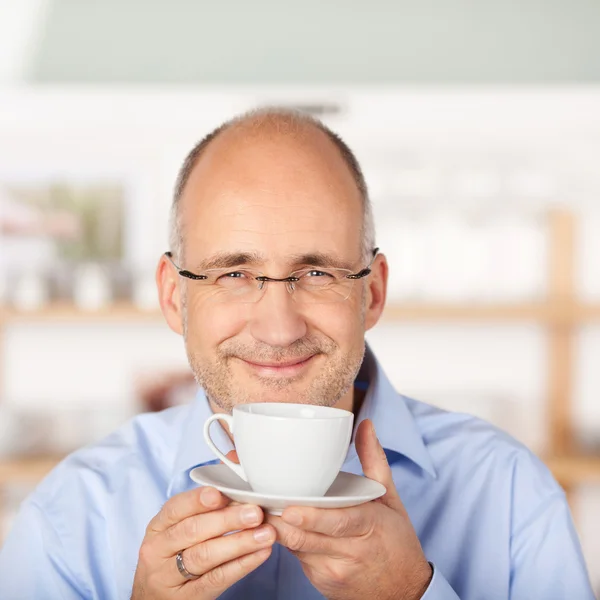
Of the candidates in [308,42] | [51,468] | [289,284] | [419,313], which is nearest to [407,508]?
[289,284]

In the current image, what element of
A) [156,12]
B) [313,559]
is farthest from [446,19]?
[313,559]

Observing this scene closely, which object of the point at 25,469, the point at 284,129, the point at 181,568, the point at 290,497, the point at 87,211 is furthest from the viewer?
the point at 87,211

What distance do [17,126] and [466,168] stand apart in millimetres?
1497

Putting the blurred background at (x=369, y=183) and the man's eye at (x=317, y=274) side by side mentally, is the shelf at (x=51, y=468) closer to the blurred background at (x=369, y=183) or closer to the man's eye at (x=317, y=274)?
the blurred background at (x=369, y=183)

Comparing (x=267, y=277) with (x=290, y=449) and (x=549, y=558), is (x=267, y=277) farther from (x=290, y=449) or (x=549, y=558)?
(x=549, y=558)

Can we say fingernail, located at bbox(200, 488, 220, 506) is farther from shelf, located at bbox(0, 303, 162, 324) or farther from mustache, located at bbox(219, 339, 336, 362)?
shelf, located at bbox(0, 303, 162, 324)

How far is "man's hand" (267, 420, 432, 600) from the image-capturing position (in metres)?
0.80

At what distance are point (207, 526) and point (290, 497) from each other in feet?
0.37

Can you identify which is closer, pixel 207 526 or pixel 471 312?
pixel 207 526

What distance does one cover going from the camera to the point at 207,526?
0.83 m

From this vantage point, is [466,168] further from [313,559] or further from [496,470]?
[313,559]

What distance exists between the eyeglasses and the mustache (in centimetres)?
6

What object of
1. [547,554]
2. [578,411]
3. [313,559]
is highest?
[313,559]

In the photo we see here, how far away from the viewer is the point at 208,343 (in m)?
1.18
